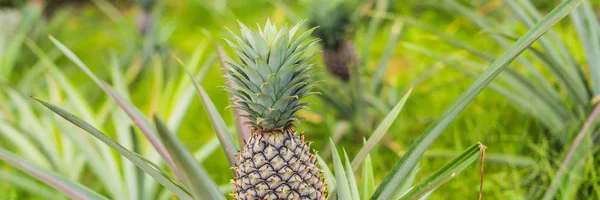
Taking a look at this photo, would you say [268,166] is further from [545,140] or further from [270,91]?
[545,140]

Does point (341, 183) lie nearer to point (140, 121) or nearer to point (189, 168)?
point (189, 168)

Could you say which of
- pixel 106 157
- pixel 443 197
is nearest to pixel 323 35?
pixel 443 197

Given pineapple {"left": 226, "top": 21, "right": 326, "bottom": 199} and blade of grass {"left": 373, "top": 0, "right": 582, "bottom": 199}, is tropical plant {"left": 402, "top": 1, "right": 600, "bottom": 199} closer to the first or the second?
blade of grass {"left": 373, "top": 0, "right": 582, "bottom": 199}

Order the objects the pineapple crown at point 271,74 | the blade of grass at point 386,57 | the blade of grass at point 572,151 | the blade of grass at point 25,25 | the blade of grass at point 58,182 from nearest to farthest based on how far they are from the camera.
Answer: the pineapple crown at point 271,74 → the blade of grass at point 58,182 → the blade of grass at point 572,151 → the blade of grass at point 386,57 → the blade of grass at point 25,25

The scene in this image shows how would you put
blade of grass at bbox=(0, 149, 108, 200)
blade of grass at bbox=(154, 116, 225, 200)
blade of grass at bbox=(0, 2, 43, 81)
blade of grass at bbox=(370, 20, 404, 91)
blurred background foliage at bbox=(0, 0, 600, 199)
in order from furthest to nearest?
blade of grass at bbox=(0, 2, 43, 81) → blade of grass at bbox=(370, 20, 404, 91) → blurred background foliage at bbox=(0, 0, 600, 199) → blade of grass at bbox=(0, 149, 108, 200) → blade of grass at bbox=(154, 116, 225, 200)

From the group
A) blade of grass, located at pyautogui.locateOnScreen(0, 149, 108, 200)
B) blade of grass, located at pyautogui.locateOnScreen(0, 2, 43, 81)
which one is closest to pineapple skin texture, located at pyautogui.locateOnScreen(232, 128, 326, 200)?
blade of grass, located at pyautogui.locateOnScreen(0, 149, 108, 200)

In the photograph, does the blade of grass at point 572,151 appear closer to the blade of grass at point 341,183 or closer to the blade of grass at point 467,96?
the blade of grass at point 467,96

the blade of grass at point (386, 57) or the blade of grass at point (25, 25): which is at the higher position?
the blade of grass at point (25, 25)

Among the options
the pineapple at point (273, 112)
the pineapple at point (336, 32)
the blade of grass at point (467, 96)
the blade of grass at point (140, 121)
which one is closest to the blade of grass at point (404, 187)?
the blade of grass at point (467, 96)
